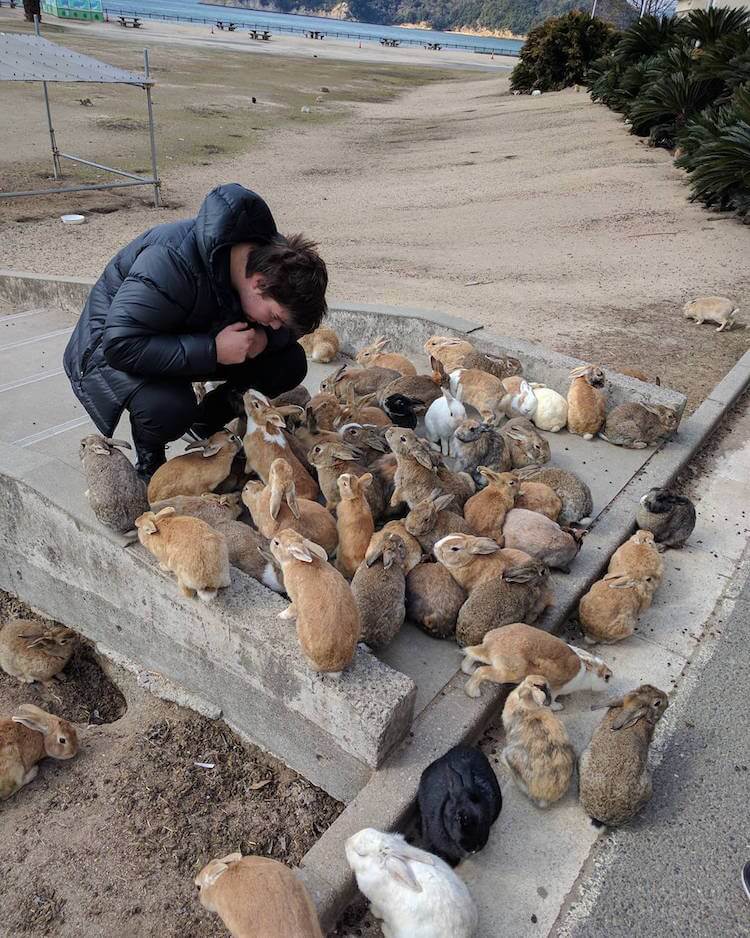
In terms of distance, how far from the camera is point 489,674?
3133mm

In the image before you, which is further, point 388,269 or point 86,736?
point 388,269

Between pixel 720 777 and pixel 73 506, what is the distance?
3.19 m


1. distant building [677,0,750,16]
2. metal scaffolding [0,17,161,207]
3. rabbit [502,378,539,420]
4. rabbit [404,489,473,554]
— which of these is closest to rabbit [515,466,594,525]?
rabbit [404,489,473,554]

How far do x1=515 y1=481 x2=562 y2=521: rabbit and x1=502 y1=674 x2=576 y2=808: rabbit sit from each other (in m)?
1.34

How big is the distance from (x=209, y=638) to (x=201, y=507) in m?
0.82

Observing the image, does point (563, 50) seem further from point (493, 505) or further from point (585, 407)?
point (493, 505)

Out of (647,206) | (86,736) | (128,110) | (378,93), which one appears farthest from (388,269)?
(378,93)

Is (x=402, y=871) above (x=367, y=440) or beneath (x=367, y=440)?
beneath

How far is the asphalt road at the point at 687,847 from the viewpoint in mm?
2473

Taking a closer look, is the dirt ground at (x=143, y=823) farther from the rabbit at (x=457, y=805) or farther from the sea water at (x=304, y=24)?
the sea water at (x=304, y=24)

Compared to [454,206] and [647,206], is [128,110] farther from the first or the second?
[647,206]

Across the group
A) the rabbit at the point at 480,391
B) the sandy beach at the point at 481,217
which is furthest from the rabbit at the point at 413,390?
the sandy beach at the point at 481,217

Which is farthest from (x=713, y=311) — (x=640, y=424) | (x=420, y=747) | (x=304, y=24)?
(x=304, y=24)

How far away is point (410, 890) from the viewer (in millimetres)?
2305
